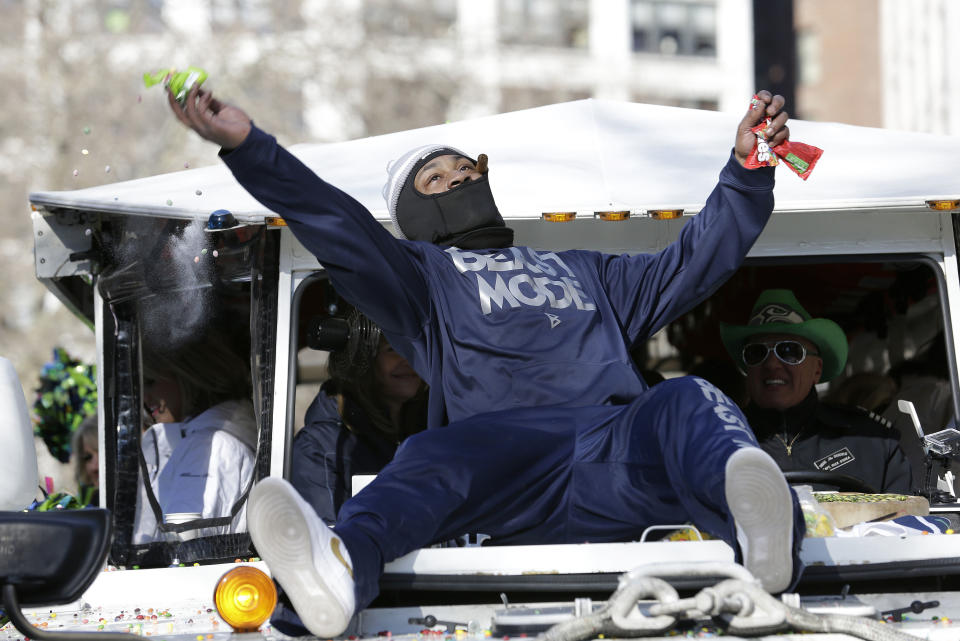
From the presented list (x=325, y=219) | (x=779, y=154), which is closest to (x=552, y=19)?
(x=779, y=154)

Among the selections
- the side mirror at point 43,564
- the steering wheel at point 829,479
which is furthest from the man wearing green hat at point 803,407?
the side mirror at point 43,564

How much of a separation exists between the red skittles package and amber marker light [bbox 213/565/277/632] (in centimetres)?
187

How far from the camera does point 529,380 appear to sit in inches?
148

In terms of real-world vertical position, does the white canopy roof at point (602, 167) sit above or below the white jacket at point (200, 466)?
above

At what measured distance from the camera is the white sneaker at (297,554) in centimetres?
283

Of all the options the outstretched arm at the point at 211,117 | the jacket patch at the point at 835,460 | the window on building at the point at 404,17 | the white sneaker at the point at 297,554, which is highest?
the window on building at the point at 404,17

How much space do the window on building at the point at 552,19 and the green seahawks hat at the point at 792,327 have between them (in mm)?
29951

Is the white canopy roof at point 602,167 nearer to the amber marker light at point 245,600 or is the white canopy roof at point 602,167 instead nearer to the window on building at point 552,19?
the amber marker light at point 245,600

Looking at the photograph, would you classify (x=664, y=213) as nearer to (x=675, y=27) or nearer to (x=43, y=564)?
(x=43, y=564)

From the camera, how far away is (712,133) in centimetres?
546

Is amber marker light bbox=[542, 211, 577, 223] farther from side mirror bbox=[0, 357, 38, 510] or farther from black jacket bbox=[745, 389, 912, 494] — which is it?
side mirror bbox=[0, 357, 38, 510]

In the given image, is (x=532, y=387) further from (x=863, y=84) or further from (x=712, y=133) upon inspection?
(x=863, y=84)

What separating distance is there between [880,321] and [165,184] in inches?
164

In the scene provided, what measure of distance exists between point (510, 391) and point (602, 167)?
4.53ft
